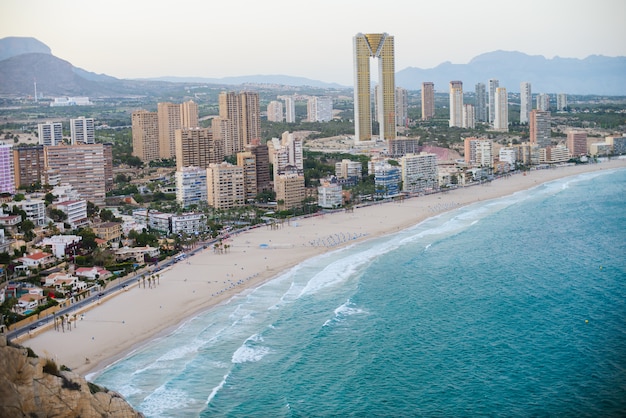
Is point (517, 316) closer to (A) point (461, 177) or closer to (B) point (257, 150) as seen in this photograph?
(B) point (257, 150)

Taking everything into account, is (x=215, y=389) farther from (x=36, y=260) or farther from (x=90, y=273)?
(x=36, y=260)

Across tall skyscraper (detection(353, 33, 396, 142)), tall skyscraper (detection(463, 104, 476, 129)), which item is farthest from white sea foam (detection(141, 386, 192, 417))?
tall skyscraper (detection(463, 104, 476, 129))

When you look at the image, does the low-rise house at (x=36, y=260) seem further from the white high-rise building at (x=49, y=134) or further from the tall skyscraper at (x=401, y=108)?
the tall skyscraper at (x=401, y=108)

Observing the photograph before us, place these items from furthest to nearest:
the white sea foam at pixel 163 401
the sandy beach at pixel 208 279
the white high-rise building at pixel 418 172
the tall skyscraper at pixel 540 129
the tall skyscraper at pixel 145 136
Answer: the tall skyscraper at pixel 540 129 → the tall skyscraper at pixel 145 136 → the white high-rise building at pixel 418 172 → the sandy beach at pixel 208 279 → the white sea foam at pixel 163 401

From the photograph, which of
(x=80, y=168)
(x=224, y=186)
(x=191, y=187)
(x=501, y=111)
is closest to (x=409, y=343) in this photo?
(x=224, y=186)

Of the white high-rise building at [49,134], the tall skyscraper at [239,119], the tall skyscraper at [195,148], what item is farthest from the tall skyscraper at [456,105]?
the white high-rise building at [49,134]

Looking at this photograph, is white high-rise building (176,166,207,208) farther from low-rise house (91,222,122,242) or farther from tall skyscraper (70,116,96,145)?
tall skyscraper (70,116,96,145)
